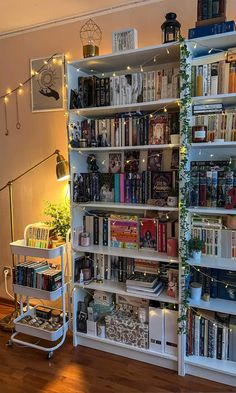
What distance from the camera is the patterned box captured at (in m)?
2.15

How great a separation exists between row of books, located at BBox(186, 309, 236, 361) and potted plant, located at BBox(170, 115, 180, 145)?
1101 mm

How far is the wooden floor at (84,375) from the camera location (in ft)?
6.26

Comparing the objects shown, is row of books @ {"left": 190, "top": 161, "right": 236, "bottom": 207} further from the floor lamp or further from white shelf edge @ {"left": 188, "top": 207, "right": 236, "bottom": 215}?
the floor lamp

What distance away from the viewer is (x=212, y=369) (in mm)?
1933

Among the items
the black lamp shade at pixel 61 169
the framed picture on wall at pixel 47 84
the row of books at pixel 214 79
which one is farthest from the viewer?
the framed picture on wall at pixel 47 84

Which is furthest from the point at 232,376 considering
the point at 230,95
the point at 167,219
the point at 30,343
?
the point at 230,95

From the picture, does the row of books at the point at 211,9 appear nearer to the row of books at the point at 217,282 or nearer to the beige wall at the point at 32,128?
the beige wall at the point at 32,128

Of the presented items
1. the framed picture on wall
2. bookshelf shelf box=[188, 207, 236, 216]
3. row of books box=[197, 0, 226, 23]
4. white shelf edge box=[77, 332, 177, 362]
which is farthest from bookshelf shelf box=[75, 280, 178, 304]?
row of books box=[197, 0, 226, 23]

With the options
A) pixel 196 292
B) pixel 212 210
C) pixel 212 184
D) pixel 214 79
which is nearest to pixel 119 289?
pixel 196 292

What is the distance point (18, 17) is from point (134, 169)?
1554 millimetres

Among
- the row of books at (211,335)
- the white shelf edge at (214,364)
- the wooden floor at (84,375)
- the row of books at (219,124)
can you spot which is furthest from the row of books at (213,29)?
the wooden floor at (84,375)

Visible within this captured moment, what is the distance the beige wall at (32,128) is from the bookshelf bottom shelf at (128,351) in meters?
1.12

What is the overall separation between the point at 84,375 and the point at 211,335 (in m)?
0.87

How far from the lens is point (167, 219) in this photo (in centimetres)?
218
